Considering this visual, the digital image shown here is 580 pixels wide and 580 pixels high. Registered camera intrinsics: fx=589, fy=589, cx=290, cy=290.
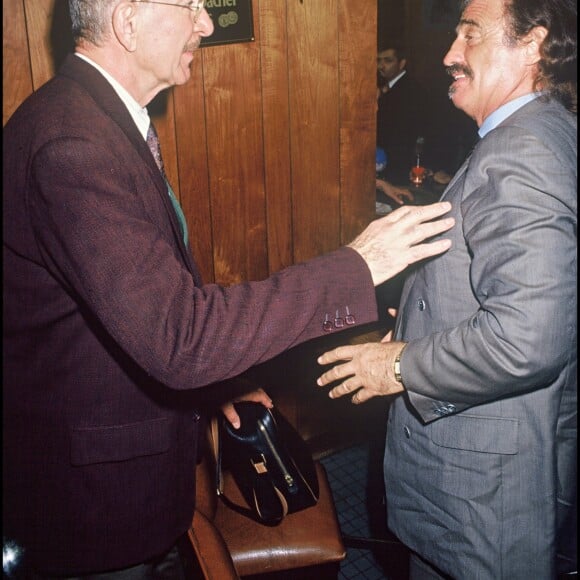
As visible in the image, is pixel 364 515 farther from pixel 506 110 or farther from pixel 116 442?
pixel 506 110

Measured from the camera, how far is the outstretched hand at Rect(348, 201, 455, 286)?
132 centimetres

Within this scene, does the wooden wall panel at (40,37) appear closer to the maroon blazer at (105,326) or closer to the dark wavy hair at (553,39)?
the maroon blazer at (105,326)

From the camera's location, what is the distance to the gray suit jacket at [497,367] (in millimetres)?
1313


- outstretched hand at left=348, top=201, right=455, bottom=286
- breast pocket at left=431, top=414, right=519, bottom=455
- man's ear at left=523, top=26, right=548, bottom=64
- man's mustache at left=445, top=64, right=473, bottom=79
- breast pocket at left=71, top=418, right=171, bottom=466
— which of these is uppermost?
man's ear at left=523, top=26, right=548, bottom=64

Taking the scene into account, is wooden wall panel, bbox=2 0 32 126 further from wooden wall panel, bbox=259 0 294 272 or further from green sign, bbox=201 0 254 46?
wooden wall panel, bbox=259 0 294 272

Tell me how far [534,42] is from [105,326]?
1.35 metres

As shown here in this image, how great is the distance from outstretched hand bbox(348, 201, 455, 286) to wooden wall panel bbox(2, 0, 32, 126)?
1.42 meters

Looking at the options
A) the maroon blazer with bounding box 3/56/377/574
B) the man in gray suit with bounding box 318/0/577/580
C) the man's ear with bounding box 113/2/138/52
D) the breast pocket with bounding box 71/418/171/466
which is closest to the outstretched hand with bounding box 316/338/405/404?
the man in gray suit with bounding box 318/0/577/580

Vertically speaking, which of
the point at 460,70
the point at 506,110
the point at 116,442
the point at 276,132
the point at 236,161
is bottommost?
the point at 116,442

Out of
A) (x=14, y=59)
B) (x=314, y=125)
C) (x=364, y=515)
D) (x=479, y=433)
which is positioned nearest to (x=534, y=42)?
(x=479, y=433)

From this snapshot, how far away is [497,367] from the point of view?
1.36 meters

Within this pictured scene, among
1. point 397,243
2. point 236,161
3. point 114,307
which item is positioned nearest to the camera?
point 114,307

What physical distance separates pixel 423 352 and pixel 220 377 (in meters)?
0.55

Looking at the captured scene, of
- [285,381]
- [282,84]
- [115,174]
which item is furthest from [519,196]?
[285,381]
